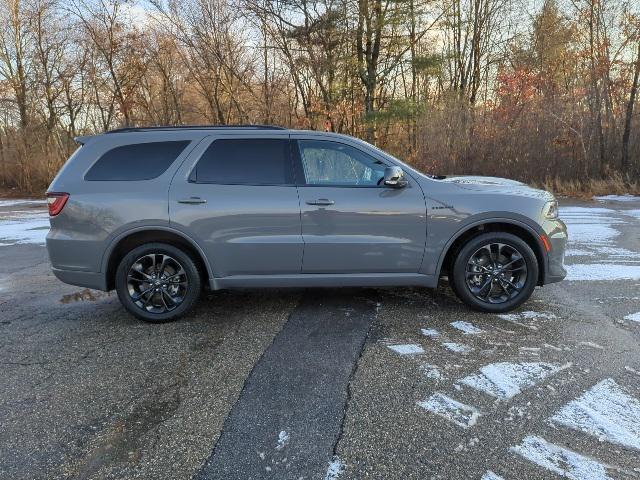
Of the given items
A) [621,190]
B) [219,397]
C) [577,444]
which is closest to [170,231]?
[219,397]

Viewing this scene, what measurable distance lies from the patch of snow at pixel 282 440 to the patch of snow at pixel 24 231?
7.96 m

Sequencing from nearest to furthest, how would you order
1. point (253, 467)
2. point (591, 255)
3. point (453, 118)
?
point (253, 467)
point (591, 255)
point (453, 118)

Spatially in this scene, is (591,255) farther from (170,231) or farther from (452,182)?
(170,231)

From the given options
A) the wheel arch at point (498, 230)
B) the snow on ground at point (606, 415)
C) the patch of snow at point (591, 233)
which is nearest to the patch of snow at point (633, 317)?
the wheel arch at point (498, 230)

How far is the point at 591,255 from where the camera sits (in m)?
7.15

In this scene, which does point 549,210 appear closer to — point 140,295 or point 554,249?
point 554,249

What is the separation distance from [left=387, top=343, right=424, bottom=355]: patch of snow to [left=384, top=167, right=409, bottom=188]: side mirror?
1.49 metres

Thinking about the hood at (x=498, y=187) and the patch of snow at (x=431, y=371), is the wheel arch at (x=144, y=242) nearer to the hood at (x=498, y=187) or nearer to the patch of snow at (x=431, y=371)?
the patch of snow at (x=431, y=371)

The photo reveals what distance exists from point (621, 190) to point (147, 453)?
53.8 ft

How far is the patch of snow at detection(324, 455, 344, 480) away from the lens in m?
2.42

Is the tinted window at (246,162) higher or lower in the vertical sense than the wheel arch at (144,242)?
higher

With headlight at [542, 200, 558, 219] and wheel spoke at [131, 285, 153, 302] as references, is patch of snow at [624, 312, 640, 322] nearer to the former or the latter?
headlight at [542, 200, 558, 219]

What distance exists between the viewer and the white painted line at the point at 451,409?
2.89m

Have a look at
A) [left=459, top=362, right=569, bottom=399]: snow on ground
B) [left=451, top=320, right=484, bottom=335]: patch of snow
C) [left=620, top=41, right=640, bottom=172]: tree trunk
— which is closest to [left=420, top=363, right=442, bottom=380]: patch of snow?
[left=459, top=362, right=569, bottom=399]: snow on ground
